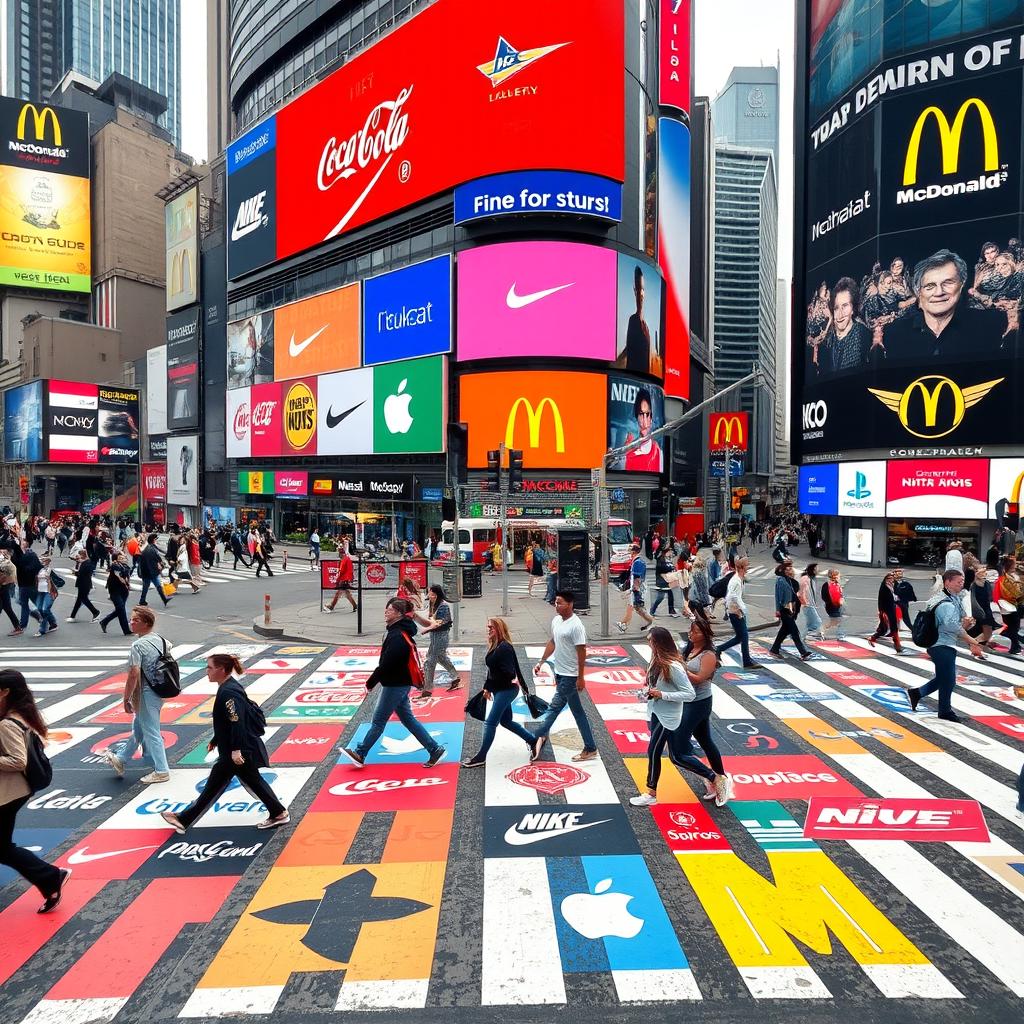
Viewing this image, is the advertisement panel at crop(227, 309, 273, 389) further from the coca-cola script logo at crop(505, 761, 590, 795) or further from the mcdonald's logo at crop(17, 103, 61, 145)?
the mcdonald's logo at crop(17, 103, 61, 145)

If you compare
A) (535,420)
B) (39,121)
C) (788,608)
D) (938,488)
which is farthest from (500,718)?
(39,121)

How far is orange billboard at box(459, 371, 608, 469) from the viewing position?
3859cm

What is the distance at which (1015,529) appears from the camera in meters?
22.7

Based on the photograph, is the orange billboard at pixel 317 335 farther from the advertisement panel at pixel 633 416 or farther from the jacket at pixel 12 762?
the jacket at pixel 12 762

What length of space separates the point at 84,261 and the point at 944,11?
95170 millimetres

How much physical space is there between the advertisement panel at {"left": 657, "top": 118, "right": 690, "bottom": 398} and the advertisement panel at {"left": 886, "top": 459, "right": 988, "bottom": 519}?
60.8 feet

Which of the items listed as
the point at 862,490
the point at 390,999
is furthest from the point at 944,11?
the point at 390,999

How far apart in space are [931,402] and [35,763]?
1594 inches

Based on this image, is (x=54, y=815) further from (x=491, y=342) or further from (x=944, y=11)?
(x=944, y=11)

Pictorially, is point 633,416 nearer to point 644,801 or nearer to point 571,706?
point 571,706

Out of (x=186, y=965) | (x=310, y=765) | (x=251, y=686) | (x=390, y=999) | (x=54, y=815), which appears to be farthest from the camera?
(x=251, y=686)

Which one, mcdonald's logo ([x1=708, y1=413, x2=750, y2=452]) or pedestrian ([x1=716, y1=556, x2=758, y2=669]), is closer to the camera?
pedestrian ([x1=716, y1=556, x2=758, y2=669])

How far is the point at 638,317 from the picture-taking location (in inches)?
1629

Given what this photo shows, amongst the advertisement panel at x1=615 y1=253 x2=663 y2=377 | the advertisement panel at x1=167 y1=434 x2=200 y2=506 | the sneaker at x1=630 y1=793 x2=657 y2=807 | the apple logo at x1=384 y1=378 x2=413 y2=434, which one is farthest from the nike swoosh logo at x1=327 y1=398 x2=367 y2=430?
the sneaker at x1=630 y1=793 x2=657 y2=807
